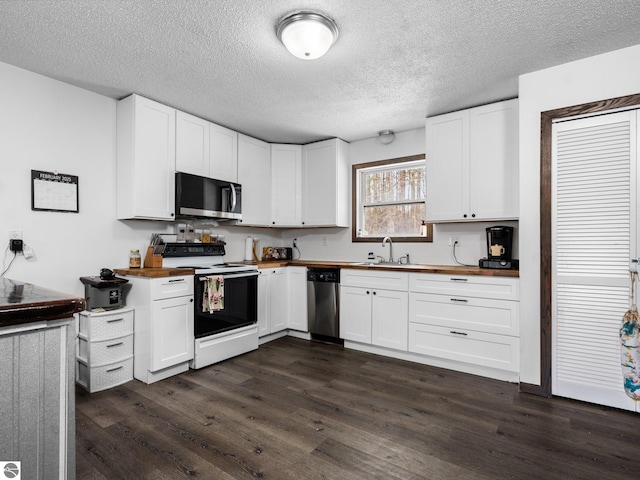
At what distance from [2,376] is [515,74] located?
343 centimetres

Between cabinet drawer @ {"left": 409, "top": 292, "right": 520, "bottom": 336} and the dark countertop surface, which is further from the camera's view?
cabinet drawer @ {"left": 409, "top": 292, "right": 520, "bottom": 336}

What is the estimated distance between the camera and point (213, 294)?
3.15m

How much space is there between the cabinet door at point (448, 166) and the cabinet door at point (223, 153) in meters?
2.15

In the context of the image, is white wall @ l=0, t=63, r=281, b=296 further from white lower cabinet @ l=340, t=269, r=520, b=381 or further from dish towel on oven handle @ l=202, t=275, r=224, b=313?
white lower cabinet @ l=340, t=269, r=520, b=381

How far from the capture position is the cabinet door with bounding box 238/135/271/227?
4121mm

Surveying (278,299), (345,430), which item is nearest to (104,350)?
(278,299)

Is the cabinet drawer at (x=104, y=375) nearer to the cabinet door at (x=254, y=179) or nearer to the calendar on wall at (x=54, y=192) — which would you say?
the calendar on wall at (x=54, y=192)

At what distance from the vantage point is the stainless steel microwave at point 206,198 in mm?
3322

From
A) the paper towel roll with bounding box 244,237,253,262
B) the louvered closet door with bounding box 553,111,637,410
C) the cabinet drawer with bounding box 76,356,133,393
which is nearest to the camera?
the louvered closet door with bounding box 553,111,637,410

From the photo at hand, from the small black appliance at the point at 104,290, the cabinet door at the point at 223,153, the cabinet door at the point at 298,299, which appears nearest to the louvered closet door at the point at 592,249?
the cabinet door at the point at 298,299

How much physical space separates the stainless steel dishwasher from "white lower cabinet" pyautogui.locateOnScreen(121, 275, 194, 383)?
139cm

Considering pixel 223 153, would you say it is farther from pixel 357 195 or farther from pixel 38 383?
pixel 38 383

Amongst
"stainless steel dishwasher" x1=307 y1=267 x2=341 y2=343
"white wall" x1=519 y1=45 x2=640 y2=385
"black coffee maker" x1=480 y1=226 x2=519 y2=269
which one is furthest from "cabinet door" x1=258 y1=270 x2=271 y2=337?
"white wall" x1=519 y1=45 x2=640 y2=385

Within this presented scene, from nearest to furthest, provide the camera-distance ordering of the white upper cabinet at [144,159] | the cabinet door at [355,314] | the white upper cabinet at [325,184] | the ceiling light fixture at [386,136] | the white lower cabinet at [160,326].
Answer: the white lower cabinet at [160,326] < the white upper cabinet at [144,159] < the cabinet door at [355,314] < the ceiling light fixture at [386,136] < the white upper cabinet at [325,184]
